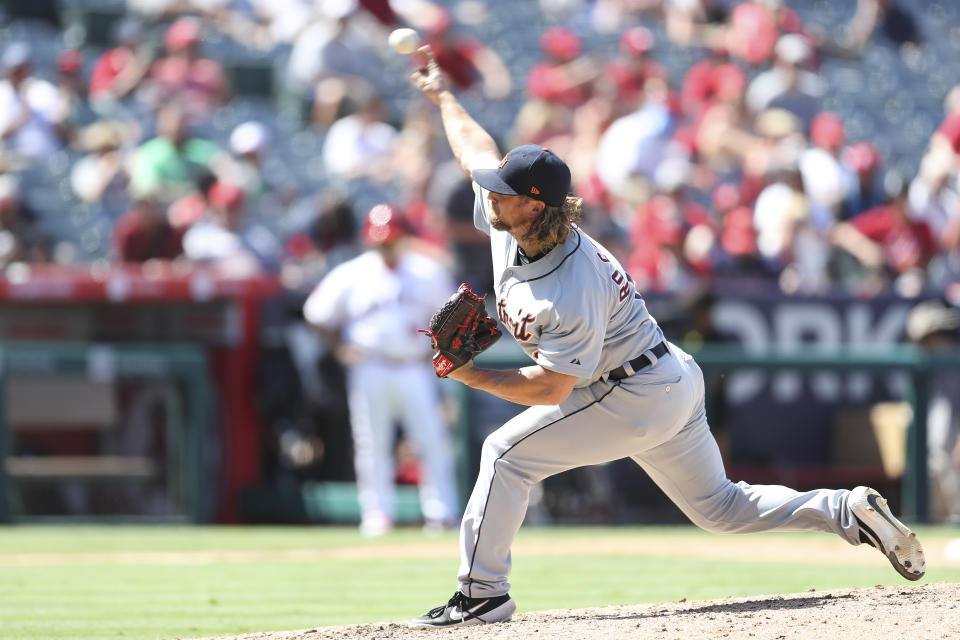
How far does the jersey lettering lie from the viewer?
432cm

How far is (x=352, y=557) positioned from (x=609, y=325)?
3.37 m

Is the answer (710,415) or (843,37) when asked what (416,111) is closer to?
(710,415)

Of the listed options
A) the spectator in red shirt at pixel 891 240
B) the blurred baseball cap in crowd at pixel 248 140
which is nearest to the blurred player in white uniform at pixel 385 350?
the blurred baseball cap in crowd at pixel 248 140

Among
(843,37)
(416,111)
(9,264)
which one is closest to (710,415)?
(416,111)

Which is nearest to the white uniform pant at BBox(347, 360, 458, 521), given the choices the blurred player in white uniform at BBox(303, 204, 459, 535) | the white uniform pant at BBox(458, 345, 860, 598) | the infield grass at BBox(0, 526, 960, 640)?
the blurred player in white uniform at BBox(303, 204, 459, 535)

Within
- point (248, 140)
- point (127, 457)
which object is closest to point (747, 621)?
point (127, 457)

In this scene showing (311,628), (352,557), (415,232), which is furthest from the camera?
(415,232)

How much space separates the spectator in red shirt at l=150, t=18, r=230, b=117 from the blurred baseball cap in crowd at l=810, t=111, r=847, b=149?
16.5 ft

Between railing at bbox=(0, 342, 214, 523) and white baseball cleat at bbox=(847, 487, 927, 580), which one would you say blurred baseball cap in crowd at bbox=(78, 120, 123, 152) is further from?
white baseball cleat at bbox=(847, 487, 927, 580)

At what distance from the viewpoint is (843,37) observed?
15625 millimetres

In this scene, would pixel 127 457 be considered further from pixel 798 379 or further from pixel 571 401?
pixel 571 401

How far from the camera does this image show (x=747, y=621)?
427cm

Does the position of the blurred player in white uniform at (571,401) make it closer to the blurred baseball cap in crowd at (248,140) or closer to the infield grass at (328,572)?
the infield grass at (328,572)

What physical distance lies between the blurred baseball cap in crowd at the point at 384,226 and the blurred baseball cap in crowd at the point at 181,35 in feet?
13.0
